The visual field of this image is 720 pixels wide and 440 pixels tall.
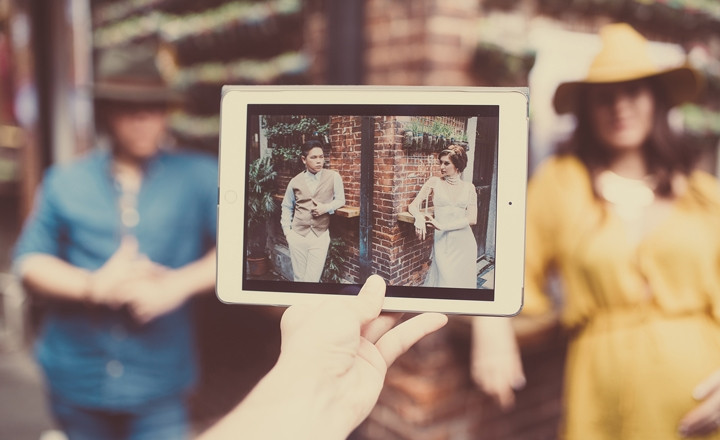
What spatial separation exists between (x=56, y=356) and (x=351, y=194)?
4.98 feet

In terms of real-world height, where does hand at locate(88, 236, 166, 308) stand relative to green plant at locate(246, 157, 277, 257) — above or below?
below

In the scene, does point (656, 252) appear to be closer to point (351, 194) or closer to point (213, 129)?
point (351, 194)

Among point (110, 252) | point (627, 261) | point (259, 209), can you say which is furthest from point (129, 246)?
point (627, 261)

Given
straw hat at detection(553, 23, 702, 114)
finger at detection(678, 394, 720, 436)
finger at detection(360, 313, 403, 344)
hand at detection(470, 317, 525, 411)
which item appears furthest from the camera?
hand at detection(470, 317, 525, 411)

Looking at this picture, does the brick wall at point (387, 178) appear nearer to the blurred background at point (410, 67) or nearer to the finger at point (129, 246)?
the blurred background at point (410, 67)

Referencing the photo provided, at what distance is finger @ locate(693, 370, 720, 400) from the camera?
4.64 feet

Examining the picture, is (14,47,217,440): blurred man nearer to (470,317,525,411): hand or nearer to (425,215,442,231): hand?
(470,317,525,411): hand

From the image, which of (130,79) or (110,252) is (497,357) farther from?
(130,79)

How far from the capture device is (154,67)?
7.66ft

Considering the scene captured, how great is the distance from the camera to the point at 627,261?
5.00ft

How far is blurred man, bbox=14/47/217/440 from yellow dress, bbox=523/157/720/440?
1220 mm

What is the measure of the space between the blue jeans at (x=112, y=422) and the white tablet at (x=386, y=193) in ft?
4.19

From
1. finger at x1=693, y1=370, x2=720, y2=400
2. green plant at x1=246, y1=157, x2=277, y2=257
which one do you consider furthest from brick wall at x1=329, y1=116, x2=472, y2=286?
finger at x1=693, y1=370, x2=720, y2=400

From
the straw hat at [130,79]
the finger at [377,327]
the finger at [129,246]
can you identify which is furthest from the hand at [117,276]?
the finger at [377,327]
